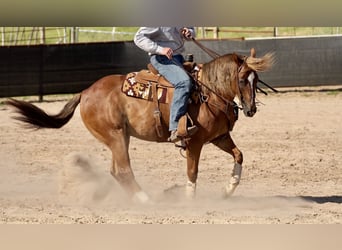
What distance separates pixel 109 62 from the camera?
52.0 ft

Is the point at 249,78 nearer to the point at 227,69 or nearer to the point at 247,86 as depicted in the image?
the point at 247,86

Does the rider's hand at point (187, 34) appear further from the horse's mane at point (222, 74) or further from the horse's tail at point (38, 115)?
the horse's tail at point (38, 115)

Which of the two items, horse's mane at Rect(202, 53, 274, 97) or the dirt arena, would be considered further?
horse's mane at Rect(202, 53, 274, 97)

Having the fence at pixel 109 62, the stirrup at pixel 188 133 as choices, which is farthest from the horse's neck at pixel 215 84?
the fence at pixel 109 62

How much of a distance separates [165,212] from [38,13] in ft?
16.3

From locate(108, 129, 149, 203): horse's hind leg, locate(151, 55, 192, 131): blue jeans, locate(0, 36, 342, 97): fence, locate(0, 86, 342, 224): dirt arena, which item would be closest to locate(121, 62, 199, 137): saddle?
locate(151, 55, 192, 131): blue jeans

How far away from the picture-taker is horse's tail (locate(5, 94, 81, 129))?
251 inches

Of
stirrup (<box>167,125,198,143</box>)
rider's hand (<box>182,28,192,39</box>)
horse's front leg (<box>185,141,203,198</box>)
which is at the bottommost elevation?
horse's front leg (<box>185,141,203,198</box>)

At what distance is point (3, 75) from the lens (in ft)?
49.0

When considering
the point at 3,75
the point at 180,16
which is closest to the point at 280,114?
the point at 3,75

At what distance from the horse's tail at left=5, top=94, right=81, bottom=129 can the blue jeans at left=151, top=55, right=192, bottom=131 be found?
1.09 m

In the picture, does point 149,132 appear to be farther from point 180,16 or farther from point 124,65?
point 124,65

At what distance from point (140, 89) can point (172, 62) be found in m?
0.43

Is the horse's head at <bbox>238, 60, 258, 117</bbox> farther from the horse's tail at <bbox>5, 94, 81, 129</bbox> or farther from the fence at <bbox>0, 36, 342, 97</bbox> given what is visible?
the fence at <bbox>0, 36, 342, 97</bbox>
